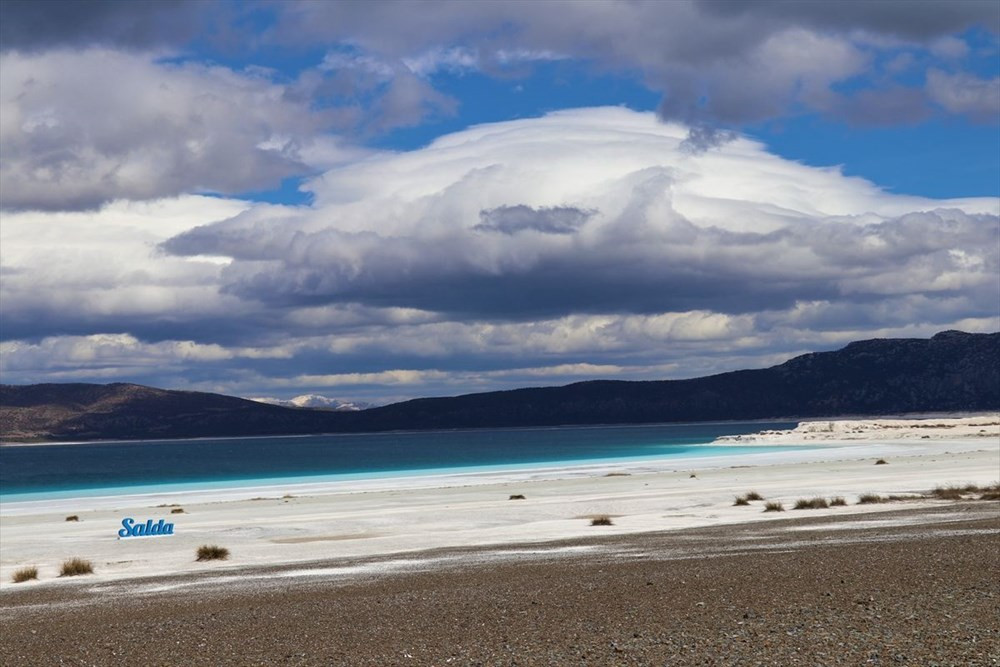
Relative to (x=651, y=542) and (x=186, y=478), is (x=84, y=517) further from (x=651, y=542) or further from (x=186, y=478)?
(x=186, y=478)

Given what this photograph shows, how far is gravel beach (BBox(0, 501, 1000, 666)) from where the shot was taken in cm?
1262

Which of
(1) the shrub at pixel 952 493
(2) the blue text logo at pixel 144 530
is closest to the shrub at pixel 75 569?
(2) the blue text logo at pixel 144 530

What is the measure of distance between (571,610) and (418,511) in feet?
105

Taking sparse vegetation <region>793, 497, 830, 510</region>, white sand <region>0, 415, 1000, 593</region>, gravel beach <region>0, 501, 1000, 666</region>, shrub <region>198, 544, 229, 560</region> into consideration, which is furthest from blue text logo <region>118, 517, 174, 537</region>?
sparse vegetation <region>793, 497, 830, 510</region>

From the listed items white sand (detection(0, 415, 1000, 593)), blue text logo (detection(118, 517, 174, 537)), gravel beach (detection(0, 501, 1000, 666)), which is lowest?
white sand (detection(0, 415, 1000, 593))

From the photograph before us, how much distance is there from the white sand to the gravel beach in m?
6.65

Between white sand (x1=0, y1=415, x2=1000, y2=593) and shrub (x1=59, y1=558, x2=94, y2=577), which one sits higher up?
shrub (x1=59, y1=558, x2=94, y2=577)

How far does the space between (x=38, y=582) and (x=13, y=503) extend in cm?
5508

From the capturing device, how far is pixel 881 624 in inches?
519

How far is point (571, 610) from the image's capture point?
52.4 ft

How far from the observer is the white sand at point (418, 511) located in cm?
3266

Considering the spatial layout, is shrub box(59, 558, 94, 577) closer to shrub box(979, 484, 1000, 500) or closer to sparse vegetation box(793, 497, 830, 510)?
sparse vegetation box(793, 497, 830, 510)

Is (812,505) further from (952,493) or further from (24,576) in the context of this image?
(24,576)

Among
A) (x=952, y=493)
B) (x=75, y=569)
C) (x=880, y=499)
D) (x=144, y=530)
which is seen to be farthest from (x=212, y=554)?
(x=952, y=493)
